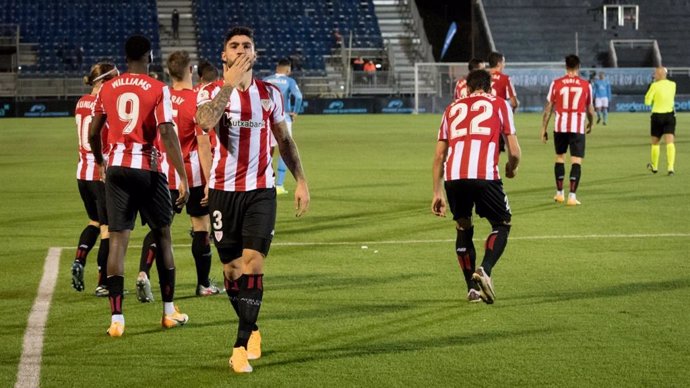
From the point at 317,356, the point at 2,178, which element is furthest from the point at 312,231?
the point at 2,178

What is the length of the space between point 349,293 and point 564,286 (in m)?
1.99

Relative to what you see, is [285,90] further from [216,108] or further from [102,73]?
[216,108]

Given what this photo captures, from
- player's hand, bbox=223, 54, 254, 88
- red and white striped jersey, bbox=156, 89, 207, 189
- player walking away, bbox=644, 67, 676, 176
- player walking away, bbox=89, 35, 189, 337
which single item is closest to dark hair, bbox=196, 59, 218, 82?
red and white striped jersey, bbox=156, 89, 207, 189

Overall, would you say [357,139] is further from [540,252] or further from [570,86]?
[540,252]

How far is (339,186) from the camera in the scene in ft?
67.5

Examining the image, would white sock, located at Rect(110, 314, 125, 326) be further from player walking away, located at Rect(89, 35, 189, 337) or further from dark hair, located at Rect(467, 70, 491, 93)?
dark hair, located at Rect(467, 70, 491, 93)

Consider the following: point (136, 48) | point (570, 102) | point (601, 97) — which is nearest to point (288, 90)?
point (570, 102)

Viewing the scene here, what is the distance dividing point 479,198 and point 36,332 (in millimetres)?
3827

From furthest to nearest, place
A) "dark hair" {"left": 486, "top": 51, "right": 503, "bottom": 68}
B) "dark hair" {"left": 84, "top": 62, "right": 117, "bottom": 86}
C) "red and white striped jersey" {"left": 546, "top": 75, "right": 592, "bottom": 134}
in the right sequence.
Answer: "red and white striped jersey" {"left": 546, "top": 75, "right": 592, "bottom": 134}, "dark hair" {"left": 486, "top": 51, "right": 503, "bottom": 68}, "dark hair" {"left": 84, "top": 62, "right": 117, "bottom": 86}

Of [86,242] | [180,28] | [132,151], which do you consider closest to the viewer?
[132,151]

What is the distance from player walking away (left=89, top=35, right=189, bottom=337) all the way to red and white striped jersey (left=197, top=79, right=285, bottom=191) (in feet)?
3.29

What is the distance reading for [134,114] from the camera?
826 centimetres

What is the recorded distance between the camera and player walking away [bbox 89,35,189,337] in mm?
8242

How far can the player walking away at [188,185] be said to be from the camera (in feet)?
31.1
